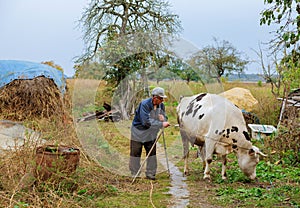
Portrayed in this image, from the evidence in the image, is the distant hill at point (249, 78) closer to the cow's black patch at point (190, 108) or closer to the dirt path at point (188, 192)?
the cow's black patch at point (190, 108)

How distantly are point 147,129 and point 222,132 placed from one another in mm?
1519

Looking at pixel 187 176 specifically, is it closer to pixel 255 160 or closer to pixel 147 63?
pixel 255 160

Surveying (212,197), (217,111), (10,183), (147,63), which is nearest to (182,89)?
(147,63)

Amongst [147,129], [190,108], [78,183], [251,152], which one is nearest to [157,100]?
[147,129]

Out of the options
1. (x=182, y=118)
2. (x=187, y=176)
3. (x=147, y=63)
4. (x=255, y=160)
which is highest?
(x=147, y=63)

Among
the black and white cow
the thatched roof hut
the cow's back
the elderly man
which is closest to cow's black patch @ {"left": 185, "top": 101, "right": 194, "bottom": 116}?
the cow's back

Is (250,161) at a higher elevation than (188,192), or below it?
higher

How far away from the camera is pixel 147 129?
305 inches

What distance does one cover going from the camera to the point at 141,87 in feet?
53.2

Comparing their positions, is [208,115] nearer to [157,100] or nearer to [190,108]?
[190,108]

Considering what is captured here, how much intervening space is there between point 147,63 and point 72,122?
750cm

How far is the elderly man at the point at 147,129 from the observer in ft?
24.7

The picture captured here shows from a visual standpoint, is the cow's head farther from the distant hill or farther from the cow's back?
the distant hill

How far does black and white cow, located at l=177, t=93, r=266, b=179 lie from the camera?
6.99m
